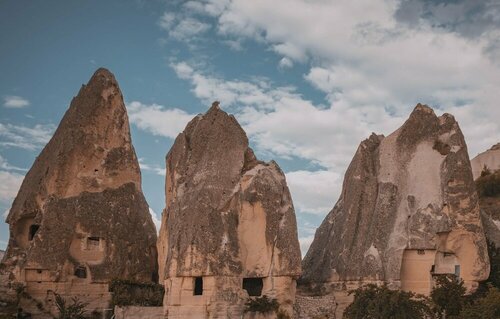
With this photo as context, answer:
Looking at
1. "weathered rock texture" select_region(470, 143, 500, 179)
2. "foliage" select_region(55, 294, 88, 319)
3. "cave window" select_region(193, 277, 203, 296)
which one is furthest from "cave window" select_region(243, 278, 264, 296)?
"weathered rock texture" select_region(470, 143, 500, 179)

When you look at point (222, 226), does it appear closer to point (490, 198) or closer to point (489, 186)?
point (490, 198)

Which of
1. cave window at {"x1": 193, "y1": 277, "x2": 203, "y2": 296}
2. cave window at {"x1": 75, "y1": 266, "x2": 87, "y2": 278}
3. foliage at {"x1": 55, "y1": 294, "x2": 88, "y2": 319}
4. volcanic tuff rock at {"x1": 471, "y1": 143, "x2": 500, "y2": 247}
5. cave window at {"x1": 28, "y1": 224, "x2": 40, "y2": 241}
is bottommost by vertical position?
foliage at {"x1": 55, "y1": 294, "x2": 88, "y2": 319}

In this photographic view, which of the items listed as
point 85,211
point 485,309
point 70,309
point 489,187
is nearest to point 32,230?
point 85,211

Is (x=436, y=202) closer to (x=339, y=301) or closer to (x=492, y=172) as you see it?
(x=339, y=301)

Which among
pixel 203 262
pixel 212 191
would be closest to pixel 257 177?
pixel 212 191

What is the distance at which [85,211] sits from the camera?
34906mm

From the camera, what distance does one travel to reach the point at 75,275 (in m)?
34.3

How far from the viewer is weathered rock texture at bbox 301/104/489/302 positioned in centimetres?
3256

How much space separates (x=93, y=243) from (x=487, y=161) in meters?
33.9

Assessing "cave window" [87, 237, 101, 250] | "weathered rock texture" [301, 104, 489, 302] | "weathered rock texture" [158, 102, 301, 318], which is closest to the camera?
"weathered rock texture" [158, 102, 301, 318]

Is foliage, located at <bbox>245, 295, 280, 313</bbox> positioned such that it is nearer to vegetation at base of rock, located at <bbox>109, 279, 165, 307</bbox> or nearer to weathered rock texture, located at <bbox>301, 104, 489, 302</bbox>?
weathered rock texture, located at <bbox>301, 104, 489, 302</bbox>

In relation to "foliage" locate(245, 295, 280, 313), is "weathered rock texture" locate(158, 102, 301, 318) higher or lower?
higher

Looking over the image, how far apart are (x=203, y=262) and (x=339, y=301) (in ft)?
24.1

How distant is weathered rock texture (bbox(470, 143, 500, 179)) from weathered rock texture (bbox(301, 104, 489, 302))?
72.5ft
